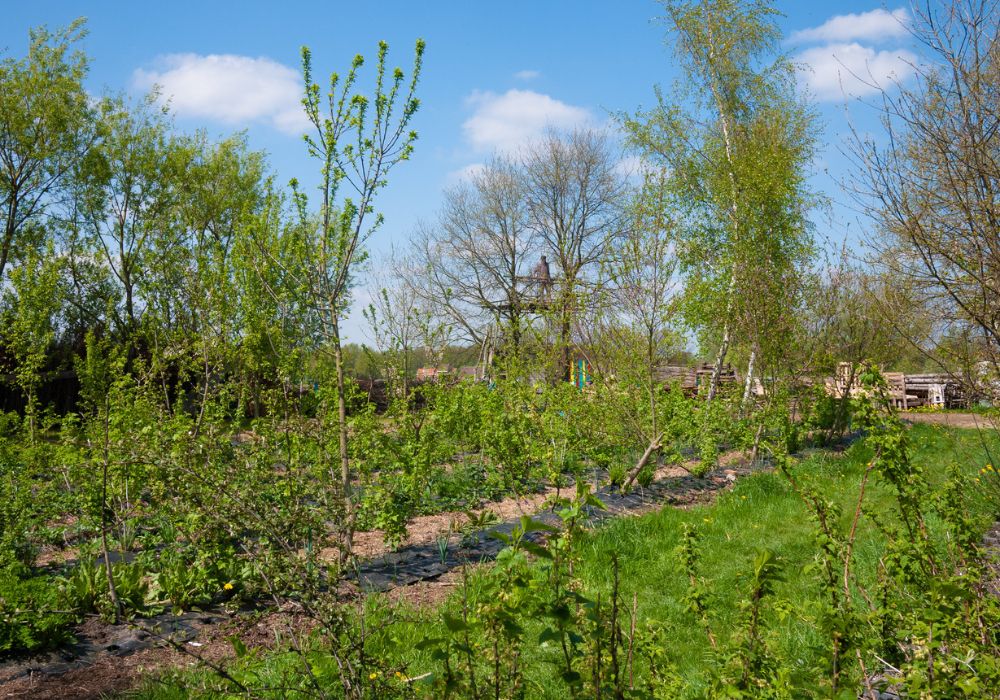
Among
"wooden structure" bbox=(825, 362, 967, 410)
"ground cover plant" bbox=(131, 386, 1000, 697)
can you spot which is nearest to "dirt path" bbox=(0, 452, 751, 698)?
"ground cover plant" bbox=(131, 386, 1000, 697)

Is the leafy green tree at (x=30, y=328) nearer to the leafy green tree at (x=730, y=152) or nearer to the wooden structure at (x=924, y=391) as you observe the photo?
the leafy green tree at (x=730, y=152)

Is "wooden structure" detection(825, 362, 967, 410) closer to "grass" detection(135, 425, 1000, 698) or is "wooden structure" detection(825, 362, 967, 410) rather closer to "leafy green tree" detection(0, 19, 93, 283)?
"grass" detection(135, 425, 1000, 698)

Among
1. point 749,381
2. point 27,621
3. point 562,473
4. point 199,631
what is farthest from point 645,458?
point 27,621

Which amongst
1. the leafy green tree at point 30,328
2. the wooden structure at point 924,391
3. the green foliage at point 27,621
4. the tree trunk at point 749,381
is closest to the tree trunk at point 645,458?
the tree trunk at point 749,381

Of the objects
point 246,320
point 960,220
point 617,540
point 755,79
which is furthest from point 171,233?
point 960,220

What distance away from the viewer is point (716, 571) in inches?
195

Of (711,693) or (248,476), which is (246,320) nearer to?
(248,476)

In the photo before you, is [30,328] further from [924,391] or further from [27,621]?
[924,391]

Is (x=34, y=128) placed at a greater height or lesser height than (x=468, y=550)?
greater

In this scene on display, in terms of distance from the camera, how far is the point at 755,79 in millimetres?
16828

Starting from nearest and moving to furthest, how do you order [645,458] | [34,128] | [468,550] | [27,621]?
[27,621], [468,550], [645,458], [34,128]

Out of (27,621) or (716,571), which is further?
(716,571)

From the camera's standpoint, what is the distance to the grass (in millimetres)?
3406

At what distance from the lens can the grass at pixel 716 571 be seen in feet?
11.2
